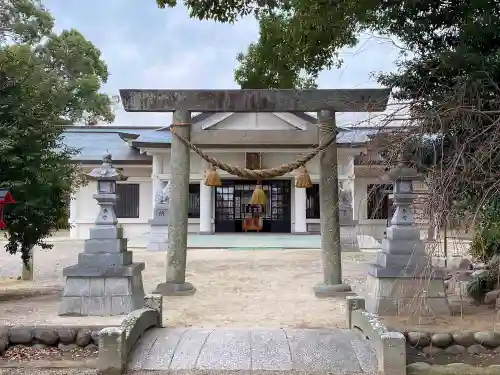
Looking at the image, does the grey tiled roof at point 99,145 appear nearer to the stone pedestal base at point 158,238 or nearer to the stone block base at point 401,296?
the stone pedestal base at point 158,238

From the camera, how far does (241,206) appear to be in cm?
2445

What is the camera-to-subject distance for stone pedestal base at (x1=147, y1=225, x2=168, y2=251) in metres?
18.8

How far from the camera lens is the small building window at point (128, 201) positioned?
2389 cm

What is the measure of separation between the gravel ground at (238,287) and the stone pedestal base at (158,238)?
0.78 metres

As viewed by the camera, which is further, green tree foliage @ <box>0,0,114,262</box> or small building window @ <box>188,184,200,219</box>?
small building window @ <box>188,184,200,219</box>

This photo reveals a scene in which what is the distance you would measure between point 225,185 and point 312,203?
13.9 feet

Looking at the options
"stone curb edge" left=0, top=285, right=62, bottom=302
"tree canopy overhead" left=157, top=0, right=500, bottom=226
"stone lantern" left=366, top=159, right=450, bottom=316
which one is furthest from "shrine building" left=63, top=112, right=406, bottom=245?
"stone lantern" left=366, top=159, right=450, bottom=316

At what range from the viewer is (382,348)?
5285 millimetres

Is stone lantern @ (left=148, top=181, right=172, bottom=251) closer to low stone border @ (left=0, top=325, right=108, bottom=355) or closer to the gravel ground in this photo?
the gravel ground

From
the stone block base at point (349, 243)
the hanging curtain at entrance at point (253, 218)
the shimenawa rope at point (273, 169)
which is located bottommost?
the stone block base at point (349, 243)

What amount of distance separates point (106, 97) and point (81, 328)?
103ft

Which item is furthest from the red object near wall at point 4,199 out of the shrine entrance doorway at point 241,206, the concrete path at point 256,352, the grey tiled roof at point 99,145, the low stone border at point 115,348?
the shrine entrance doorway at point 241,206

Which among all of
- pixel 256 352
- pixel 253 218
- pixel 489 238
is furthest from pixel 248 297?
pixel 253 218

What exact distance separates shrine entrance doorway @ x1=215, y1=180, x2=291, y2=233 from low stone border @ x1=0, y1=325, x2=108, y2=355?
17.1 meters
